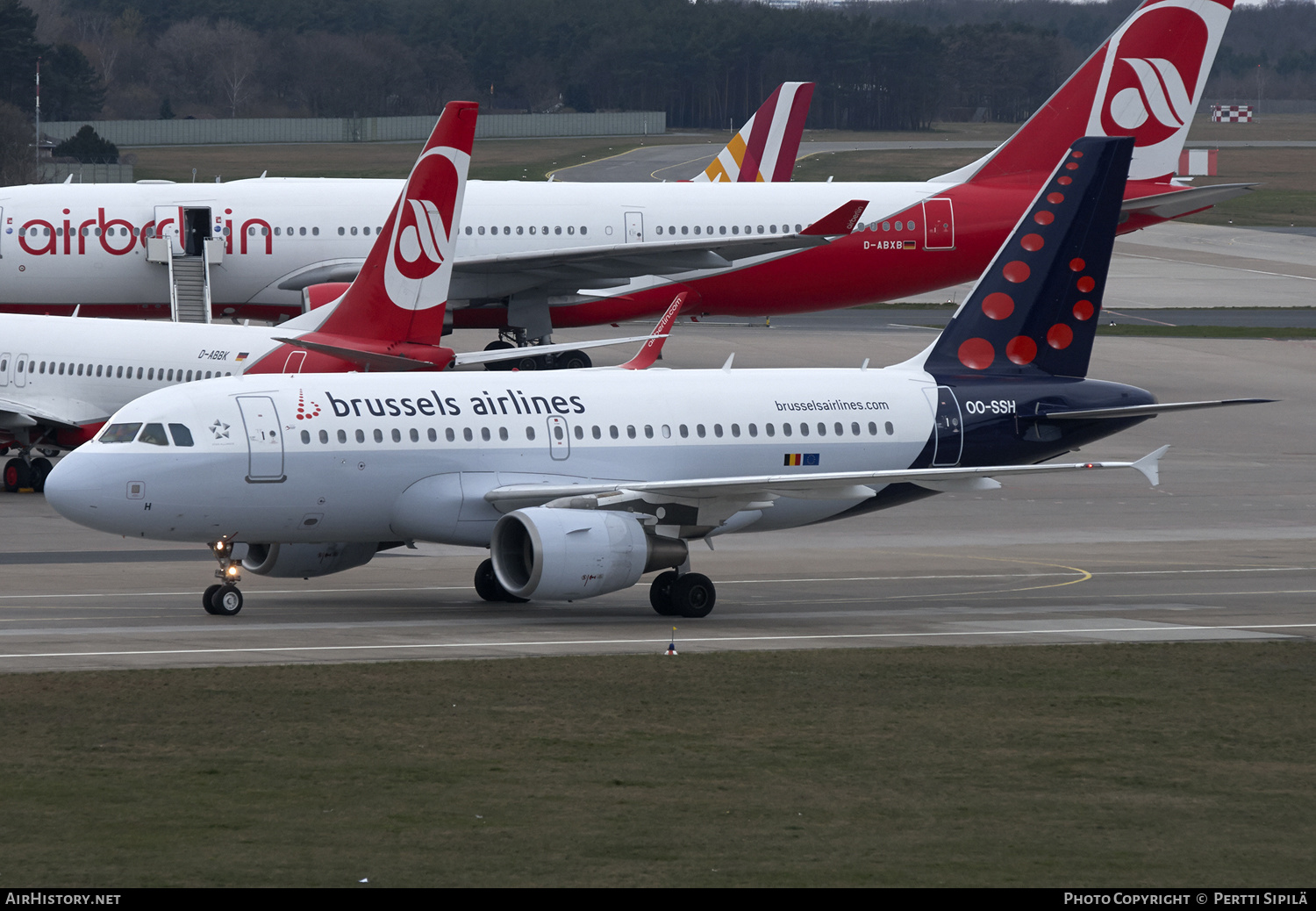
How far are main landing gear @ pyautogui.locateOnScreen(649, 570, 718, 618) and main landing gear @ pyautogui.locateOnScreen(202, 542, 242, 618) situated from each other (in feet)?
20.1

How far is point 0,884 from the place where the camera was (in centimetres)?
1346

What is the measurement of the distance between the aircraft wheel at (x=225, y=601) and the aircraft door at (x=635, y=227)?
28870 mm

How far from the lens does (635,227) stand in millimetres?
54219

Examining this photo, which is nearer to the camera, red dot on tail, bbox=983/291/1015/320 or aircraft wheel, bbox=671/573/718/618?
aircraft wheel, bbox=671/573/718/618

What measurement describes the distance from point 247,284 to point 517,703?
3505 centimetres

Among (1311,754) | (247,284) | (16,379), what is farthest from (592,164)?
(1311,754)

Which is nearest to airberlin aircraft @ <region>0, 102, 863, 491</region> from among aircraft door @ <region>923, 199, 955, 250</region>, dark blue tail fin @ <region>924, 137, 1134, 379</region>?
dark blue tail fin @ <region>924, 137, 1134, 379</region>

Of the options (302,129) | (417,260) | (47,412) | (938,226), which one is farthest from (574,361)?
(302,129)

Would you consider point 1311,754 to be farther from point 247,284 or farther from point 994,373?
Answer: point 247,284

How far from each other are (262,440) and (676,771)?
11.2m

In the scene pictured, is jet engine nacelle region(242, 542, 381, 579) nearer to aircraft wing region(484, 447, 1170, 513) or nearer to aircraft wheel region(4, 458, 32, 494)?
aircraft wing region(484, 447, 1170, 513)

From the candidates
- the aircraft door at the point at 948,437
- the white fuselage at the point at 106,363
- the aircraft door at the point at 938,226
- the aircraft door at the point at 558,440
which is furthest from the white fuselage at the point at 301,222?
the aircraft door at the point at 558,440

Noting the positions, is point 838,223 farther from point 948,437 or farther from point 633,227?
point 948,437

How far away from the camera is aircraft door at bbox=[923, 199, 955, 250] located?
179ft
